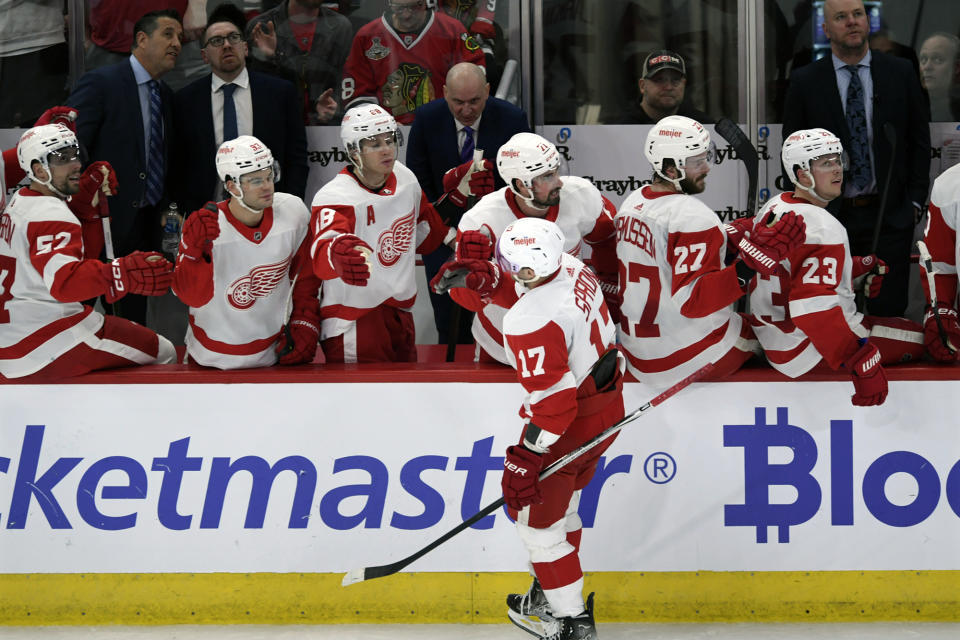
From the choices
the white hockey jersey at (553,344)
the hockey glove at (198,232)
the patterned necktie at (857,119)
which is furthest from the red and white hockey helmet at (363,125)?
the patterned necktie at (857,119)

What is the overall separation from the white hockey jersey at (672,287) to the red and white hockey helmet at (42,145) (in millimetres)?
1883

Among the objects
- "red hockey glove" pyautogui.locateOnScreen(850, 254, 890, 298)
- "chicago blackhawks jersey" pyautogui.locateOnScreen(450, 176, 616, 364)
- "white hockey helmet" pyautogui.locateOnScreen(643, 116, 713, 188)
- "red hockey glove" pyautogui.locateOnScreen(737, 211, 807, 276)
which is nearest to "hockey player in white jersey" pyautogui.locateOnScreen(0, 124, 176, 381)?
"chicago blackhawks jersey" pyautogui.locateOnScreen(450, 176, 616, 364)

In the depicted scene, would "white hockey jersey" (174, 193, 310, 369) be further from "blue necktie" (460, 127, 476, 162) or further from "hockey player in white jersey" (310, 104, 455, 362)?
"blue necktie" (460, 127, 476, 162)

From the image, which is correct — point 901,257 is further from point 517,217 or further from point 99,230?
point 99,230

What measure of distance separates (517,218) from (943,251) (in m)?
1.46

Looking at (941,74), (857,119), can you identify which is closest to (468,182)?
(857,119)

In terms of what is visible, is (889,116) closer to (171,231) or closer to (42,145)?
(171,231)

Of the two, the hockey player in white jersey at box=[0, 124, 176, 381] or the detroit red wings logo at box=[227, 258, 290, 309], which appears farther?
the detroit red wings logo at box=[227, 258, 290, 309]

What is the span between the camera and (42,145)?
4031mm

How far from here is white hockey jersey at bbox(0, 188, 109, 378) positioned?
12.8 ft

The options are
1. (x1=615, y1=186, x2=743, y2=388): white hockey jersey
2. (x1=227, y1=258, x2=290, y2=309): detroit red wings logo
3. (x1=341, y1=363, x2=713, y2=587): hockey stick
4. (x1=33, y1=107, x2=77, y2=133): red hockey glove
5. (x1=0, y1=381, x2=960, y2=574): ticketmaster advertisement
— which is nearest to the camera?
(x1=341, y1=363, x2=713, y2=587): hockey stick

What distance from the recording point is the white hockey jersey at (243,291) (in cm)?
404

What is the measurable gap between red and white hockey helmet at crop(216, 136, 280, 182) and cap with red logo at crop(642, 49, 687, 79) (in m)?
2.08

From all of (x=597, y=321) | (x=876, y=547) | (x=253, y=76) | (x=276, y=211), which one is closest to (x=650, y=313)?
(x=597, y=321)
